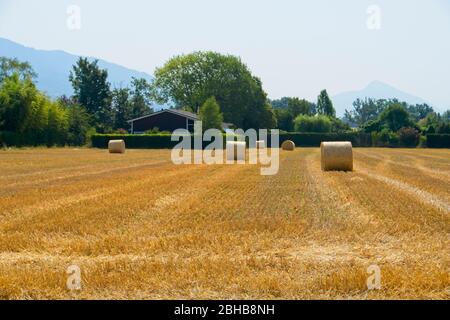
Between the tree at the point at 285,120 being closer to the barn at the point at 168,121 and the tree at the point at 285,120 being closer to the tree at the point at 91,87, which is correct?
the tree at the point at 91,87

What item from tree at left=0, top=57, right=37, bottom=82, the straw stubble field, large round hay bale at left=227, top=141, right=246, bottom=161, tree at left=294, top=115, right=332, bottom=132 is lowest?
the straw stubble field

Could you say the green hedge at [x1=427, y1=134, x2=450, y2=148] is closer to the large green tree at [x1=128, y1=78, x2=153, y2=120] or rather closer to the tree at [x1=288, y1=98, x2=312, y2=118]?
the large green tree at [x1=128, y1=78, x2=153, y2=120]

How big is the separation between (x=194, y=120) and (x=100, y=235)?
76.5 meters

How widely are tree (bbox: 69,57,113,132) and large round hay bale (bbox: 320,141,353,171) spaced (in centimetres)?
8979

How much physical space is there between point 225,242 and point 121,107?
378 feet

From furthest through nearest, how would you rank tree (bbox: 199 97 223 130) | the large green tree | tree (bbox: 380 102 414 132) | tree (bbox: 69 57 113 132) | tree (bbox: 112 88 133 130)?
1. the large green tree
2. tree (bbox: 380 102 414 132)
3. tree (bbox: 112 88 133 130)
4. tree (bbox: 69 57 113 132)
5. tree (bbox: 199 97 223 130)

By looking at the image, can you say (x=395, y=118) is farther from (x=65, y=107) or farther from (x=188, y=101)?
(x=65, y=107)

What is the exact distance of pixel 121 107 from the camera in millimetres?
122188

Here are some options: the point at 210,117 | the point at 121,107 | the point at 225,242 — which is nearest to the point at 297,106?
the point at 121,107

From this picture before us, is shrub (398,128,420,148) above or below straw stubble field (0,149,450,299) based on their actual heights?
above

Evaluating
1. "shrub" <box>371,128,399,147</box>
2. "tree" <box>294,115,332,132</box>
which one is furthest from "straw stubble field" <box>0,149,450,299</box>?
"tree" <box>294,115,332,132</box>

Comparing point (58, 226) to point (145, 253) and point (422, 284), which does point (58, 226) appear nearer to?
point (145, 253)

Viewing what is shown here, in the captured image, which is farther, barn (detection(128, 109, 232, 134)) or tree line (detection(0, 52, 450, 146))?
barn (detection(128, 109, 232, 134))

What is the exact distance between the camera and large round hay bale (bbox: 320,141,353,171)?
84.6 ft
